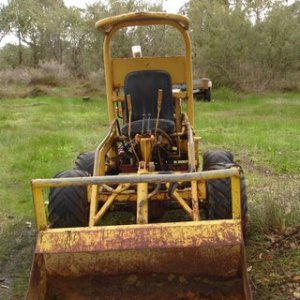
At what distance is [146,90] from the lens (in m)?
5.45

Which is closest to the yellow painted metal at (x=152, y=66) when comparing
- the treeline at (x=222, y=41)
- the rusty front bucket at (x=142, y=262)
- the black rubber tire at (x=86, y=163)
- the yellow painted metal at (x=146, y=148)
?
the black rubber tire at (x=86, y=163)

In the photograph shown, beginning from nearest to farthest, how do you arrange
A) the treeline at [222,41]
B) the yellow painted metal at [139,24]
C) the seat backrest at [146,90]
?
the yellow painted metal at [139,24] < the seat backrest at [146,90] < the treeline at [222,41]

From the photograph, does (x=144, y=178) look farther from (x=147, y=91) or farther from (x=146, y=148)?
(x=147, y=91)

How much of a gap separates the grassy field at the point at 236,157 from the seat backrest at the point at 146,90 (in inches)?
55.6

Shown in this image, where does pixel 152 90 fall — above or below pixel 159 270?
above

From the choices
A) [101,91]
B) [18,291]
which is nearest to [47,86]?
[101,91]

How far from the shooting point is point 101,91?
2420 cm

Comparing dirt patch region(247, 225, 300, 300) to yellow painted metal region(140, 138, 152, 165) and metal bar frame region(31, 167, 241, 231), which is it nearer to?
metal bar frame region(31, 167, 241, 231)

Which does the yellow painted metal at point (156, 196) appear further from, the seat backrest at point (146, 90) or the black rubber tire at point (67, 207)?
the seat backrest at point (146, 90)

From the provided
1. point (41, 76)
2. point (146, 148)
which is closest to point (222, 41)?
point (41, 76)

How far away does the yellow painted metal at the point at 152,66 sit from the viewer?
595cm

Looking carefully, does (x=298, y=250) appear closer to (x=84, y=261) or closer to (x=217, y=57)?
(x=84, y=261)

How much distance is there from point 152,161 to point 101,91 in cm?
1905

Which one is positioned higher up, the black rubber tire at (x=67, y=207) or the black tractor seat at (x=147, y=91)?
the black tractor seat at (x=147, y=91)
